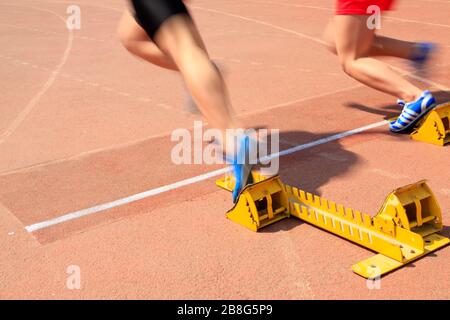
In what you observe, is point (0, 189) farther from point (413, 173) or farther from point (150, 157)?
point (413, 173)

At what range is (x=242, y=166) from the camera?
3979 millimetres

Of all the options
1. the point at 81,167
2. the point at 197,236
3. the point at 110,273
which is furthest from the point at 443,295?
the point at 81,167

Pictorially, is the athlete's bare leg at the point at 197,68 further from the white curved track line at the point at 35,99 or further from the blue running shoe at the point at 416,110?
the white curved track line at the point at 35,99

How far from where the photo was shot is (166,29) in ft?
12.7

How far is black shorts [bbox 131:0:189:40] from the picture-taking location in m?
3.85

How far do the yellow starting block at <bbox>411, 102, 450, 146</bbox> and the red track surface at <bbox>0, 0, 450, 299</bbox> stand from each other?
110mm

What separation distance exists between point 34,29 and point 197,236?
867cm

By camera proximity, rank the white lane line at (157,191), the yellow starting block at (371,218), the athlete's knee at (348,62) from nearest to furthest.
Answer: the yellow starting block at (371,218)
the white lane line at (157,191)
the athlete's knee at (348,62)

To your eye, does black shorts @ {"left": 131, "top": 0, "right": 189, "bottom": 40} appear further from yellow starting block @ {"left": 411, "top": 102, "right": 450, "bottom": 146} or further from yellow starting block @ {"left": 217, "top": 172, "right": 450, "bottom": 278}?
yellow starting block @ {"left": 411, "top": 102, "right": 450, "bottom": 146}

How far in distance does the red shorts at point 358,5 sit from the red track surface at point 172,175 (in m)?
0.96

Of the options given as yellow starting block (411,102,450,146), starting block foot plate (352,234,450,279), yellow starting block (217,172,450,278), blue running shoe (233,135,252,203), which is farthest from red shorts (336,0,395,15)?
starting block foot plate (352,234,450,279)

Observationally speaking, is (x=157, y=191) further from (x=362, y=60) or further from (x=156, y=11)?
(x=362, y=60)

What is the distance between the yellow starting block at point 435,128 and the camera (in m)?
5.32

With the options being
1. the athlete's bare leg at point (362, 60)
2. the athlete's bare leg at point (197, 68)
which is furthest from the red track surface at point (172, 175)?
the athlete's bare leg at point (197, 68)
